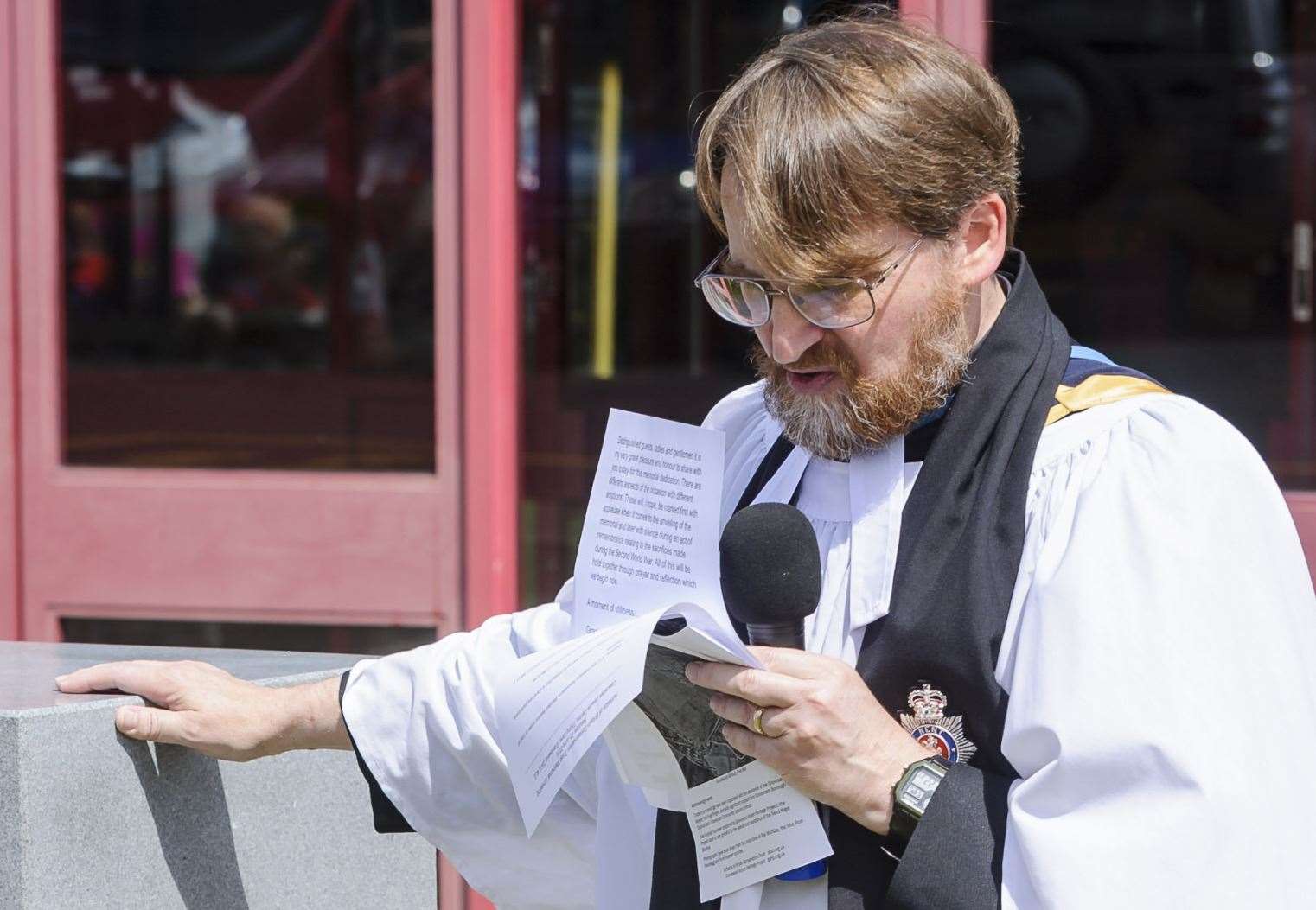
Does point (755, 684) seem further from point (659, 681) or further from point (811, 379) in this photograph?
point (811, 379)

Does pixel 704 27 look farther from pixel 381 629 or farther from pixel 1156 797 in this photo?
pixel 1156 797

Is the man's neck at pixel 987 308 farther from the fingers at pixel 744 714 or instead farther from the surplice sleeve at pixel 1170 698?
the fingers at pixel 744 714

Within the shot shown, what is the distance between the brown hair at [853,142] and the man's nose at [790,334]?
→ 0.05 m

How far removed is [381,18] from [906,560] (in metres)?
2.44

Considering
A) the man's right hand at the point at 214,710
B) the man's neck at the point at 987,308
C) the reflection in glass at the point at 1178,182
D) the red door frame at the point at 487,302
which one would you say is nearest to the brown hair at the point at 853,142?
the man's neck at the point at 987,308

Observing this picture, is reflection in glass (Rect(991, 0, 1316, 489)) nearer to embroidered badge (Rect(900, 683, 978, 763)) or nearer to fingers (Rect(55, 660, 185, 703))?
embroidered badge (Rect(900, 683, 978, 763))

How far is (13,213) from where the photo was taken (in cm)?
319

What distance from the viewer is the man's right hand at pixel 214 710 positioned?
1646 millimetres

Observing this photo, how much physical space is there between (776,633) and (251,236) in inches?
125

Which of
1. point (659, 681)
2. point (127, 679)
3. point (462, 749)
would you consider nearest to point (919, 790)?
point (659, 681)

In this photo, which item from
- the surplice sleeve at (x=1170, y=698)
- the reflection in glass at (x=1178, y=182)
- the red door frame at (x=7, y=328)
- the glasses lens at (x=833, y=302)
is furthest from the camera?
the reflection in glass at (x=1178, y=182)

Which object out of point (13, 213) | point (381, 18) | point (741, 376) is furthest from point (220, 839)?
point (741, 376)

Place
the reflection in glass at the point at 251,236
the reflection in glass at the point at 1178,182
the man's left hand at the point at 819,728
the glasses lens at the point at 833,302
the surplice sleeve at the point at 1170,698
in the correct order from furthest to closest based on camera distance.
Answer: the reflection in glass at the point at 1178,182, the reflection in glass at the point at 251,236, the glasses lens at the point at 833,302, the man's left hand at the point at 819,728, the surplice sleeve at the point at 1170,698

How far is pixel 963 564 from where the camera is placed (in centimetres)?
133
